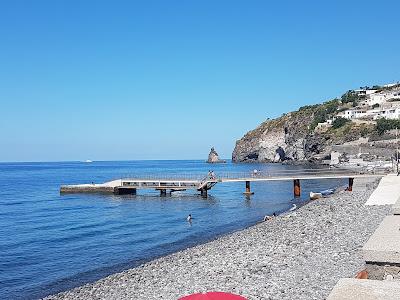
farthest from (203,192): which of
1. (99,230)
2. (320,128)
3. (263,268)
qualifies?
(320,128)

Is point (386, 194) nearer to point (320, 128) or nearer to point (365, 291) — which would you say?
point (365, 291)

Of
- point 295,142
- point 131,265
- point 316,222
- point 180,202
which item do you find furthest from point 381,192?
point 295,142

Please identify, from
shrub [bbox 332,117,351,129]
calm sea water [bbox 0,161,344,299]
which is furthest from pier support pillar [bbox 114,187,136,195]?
shrub [bbox 332,117,351,129]

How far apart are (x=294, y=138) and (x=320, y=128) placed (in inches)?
799

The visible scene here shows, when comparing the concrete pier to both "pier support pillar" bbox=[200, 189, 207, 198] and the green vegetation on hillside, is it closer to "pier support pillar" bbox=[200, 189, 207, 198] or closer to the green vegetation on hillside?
"pier support pillar" bbox=[200, 189, 207, 198]

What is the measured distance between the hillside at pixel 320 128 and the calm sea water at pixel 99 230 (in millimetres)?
72347

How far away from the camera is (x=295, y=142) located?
507 feet

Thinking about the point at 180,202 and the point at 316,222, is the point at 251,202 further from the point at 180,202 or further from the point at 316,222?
the point at 316,222

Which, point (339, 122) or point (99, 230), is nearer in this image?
point (99, 230)

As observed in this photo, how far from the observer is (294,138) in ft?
513

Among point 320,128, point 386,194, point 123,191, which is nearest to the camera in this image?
point 386,194

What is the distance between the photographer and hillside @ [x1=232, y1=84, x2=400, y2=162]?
122 metres

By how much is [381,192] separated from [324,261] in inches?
603

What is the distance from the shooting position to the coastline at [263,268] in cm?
1264
